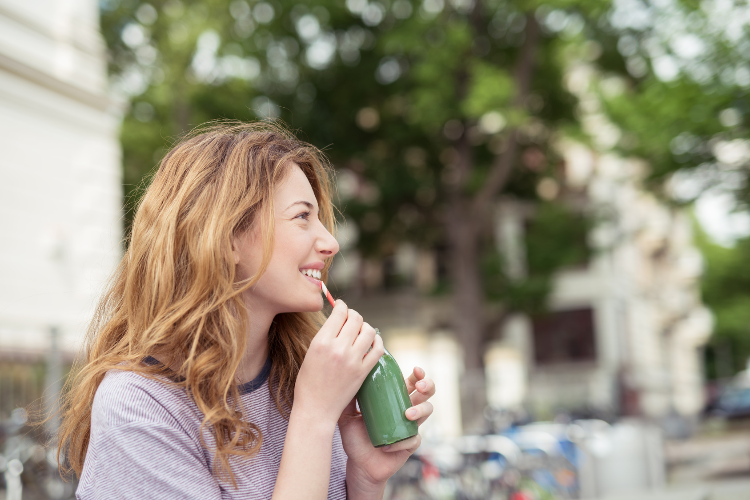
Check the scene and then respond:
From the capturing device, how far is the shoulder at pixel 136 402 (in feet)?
3.93

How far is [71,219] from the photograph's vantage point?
11.6 m

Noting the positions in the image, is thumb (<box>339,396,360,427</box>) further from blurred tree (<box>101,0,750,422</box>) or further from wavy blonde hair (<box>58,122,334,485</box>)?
blurred tree (<box>101,0,750,422</box>)

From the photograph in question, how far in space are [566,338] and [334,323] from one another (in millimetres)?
25674

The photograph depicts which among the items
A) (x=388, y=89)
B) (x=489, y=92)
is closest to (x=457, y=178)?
(x=388, y=89)

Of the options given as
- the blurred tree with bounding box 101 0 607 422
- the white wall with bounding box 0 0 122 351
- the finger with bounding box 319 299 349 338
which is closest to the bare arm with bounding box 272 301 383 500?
the finger with bounding box 319 299 349 338

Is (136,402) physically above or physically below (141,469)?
above

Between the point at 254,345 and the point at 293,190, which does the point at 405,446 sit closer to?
the point at 254,345

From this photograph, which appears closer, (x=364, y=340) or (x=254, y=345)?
(x=364, y=340)

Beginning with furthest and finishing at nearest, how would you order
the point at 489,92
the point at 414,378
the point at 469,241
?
the point at 469,241
the point at 489,92
the point at 414,378

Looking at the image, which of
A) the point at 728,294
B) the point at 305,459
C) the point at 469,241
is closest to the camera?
the point at 305,459

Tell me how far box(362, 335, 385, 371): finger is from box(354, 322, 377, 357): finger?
0.5 inches

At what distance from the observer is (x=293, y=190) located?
4.93 feet

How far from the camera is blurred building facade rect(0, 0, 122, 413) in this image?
1043 cm

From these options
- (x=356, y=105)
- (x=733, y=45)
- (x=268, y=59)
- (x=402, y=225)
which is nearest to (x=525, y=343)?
(x=402, y=225)
